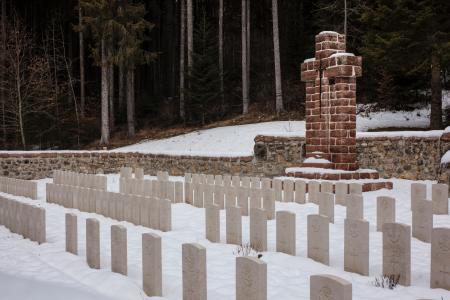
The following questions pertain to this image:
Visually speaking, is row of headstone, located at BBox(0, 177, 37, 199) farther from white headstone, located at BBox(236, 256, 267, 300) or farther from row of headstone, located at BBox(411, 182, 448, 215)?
white headstone, located at BBox(236, 256, 267, 300)

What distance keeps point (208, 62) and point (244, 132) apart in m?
5.33

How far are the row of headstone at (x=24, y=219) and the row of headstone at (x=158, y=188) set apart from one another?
3.10 meters

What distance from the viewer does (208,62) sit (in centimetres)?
2433

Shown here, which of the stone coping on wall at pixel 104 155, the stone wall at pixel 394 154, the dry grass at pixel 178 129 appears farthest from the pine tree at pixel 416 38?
the stone coping on wall at pixel 104 155

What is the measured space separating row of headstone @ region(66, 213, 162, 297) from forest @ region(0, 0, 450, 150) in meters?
13.3

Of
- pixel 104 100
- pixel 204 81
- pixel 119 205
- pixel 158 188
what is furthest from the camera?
pixel 204 81

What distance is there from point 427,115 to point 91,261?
56.6 ft

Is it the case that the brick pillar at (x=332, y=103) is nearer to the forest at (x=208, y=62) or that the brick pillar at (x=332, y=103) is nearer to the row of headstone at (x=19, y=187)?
the row of headstone at (x=19, y=187)

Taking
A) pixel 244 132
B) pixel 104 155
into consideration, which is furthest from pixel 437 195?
pixel 244 132

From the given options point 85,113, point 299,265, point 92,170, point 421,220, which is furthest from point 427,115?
point 85,113

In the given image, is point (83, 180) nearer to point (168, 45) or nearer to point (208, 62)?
point (208, 62)

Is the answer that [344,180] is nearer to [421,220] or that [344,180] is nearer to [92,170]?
[421,220]

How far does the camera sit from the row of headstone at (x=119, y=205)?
6.97 meters

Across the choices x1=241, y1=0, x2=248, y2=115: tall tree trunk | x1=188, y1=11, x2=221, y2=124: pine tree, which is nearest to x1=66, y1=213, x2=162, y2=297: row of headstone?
x1=188, y1=11, x2=221, y2=124: pine tree
